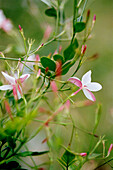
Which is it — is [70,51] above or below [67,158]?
above

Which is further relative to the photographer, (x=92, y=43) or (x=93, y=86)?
(x=92, y=43)

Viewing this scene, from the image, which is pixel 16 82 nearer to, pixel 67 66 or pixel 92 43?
pixel 67 66

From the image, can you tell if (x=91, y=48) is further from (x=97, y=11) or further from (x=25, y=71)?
(x=25, y=71)

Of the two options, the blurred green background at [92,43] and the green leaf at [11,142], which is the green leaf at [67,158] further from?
the blurred green background at [92,43]

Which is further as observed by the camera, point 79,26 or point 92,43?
point 92,43

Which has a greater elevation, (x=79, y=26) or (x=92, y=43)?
(x=79, y=26)

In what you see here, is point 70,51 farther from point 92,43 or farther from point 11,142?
point 92,43

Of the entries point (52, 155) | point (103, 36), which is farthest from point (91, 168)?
point (103, 36)

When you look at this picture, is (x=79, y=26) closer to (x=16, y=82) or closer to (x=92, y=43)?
(x=16, y=82)

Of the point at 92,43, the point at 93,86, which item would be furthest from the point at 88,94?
the point at 92,43

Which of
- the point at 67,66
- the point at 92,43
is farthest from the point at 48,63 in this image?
the point at 92,43
